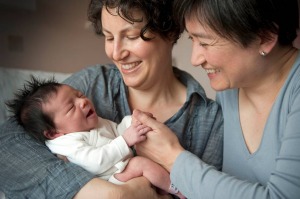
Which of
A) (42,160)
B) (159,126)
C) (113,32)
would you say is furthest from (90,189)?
(113,32)

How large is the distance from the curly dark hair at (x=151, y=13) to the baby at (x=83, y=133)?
0.33 meters

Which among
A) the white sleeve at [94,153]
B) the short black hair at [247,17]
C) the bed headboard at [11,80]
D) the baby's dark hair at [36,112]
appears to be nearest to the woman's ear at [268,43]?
the short black hair at [247,17]

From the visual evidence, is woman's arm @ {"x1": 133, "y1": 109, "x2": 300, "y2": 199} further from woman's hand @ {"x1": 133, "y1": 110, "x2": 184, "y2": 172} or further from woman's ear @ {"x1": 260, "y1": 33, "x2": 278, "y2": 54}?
woman's ear @ {"x1": 260, "y1": 33, "x2": 278, "y2": 54}

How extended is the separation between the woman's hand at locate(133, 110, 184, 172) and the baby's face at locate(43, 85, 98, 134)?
0.18 meters

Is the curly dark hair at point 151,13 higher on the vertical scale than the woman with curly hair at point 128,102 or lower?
higher

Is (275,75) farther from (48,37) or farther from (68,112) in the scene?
(48,37)

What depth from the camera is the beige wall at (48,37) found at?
256 centimetres

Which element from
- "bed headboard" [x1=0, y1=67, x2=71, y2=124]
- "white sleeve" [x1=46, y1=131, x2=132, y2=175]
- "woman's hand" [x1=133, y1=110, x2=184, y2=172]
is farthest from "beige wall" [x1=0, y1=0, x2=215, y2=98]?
"woman's hand" [x1=133, y1=110, x2=184, y2=172]

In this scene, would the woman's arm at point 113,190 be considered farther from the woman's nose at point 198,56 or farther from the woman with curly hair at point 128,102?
the woman's nose at point 198,56

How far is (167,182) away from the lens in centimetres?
120

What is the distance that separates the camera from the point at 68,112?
4.17ft

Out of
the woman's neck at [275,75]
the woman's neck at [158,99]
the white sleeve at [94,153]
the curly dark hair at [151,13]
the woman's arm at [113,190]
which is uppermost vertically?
the curly dark hair at [151,13]

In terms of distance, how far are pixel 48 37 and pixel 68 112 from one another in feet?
5.56

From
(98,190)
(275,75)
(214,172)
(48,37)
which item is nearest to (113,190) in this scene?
(98,190)
